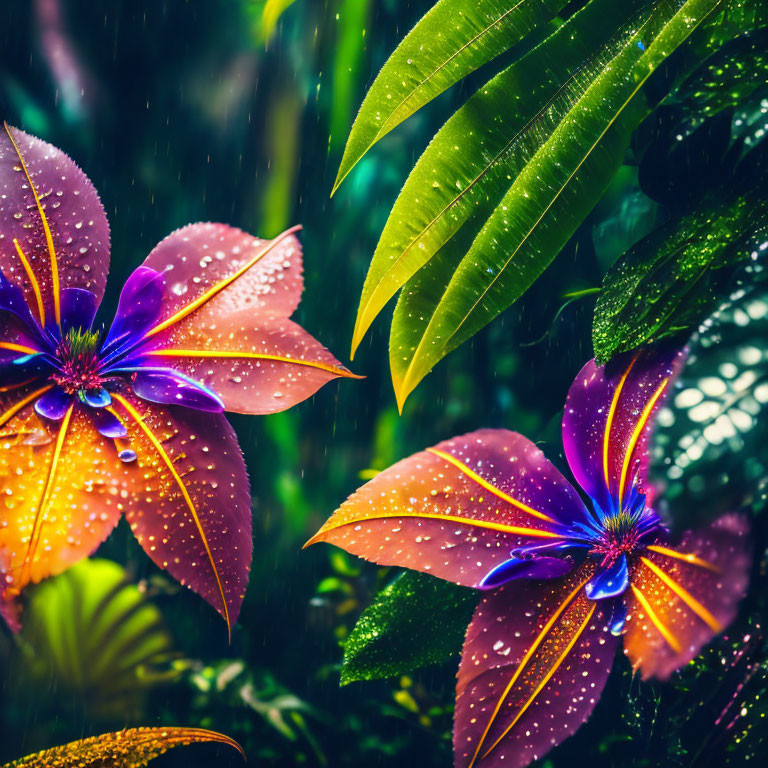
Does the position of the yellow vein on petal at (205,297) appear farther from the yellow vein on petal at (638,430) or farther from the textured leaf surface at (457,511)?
the yellow vein on petal at (638,430)

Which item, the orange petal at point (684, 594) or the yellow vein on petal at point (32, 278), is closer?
the orange petal at point (684, 594)

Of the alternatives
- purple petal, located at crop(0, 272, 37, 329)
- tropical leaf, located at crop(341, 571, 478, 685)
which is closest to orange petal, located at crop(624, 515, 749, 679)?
tropical leaf, located at crop(341, 571, 478, 685)

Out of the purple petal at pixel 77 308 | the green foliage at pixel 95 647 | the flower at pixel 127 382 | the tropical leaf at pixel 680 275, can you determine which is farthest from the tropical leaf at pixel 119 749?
the tropical leaf at pixel 680 275

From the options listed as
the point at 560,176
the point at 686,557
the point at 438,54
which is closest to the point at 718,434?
the point at 686,557

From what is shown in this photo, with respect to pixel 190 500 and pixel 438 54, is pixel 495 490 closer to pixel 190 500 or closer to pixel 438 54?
pixel 190 500

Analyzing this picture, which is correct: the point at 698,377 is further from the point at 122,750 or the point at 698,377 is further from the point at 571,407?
the point at 122,750

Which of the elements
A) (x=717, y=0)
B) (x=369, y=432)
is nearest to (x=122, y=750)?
(x=369, y=432)
